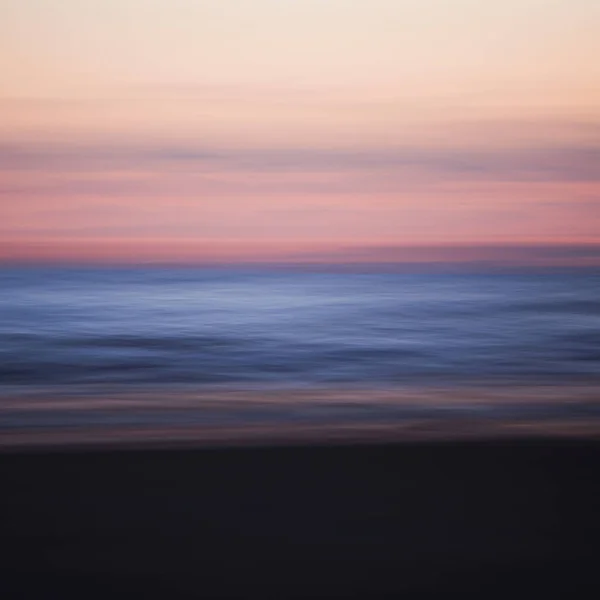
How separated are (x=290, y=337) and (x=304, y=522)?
6121mm

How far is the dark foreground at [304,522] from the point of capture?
8.17 ft

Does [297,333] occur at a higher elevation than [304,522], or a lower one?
higher

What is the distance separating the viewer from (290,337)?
9.03m

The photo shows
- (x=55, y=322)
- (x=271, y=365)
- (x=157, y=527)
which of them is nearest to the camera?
(x=157, y=527)

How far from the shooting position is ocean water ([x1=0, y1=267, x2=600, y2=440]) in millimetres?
6266

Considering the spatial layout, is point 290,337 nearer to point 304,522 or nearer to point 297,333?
point 297,333

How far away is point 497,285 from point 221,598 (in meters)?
13.7

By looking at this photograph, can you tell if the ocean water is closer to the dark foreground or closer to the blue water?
the blue water

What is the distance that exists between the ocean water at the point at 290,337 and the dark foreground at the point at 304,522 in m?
1.35

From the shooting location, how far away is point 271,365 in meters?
7.02

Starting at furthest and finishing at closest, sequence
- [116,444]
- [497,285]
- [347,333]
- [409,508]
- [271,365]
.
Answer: [497,285] < [347,333] < [271,365] < [116,444] < [409,508]

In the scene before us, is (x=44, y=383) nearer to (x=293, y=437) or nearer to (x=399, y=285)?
(x=293, y=437)

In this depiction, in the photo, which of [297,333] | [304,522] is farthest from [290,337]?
[304,522]

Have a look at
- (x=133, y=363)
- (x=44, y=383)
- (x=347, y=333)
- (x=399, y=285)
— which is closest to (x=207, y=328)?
(x=347, y=333)
